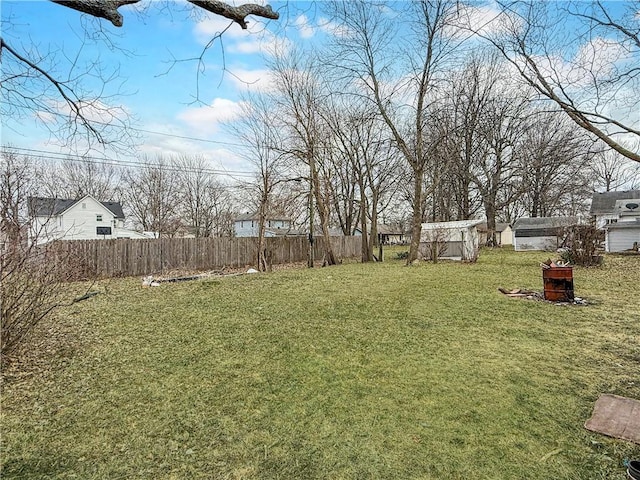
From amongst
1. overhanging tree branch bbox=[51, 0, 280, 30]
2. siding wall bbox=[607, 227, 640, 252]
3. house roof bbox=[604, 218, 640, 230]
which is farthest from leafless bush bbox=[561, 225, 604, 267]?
overhanging tree branch bbox=[51, 0, 280, 30]

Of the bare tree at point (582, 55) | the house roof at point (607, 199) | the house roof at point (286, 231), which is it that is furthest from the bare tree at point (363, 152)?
the house roof at point (607, 199)

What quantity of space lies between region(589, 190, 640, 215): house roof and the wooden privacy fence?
73.0 ft

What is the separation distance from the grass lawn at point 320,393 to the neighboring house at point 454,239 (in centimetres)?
1067

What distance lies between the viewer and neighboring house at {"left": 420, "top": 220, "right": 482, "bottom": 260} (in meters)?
16.1

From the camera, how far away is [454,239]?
17078 millimetres

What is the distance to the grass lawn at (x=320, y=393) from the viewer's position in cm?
200

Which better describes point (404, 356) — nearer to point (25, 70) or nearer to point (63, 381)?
point (63, 381)

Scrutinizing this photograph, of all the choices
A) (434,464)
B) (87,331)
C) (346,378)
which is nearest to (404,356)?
(346,378)

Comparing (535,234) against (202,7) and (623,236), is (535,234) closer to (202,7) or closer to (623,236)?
(623,236)

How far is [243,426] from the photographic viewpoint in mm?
2389

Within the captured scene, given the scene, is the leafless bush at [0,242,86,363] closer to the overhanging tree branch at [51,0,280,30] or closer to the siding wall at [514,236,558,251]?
the overhanging tree branch at [51,0,280,30]

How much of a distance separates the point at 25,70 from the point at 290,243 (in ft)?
46.7

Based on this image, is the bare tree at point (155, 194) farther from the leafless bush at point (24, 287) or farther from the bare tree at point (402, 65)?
the leafless bush at point (24, 287)

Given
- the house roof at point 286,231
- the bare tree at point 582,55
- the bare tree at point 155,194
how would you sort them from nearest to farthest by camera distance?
the bare tree at point 582,55 → the bare tree at point 155,194 → the house roof at point 286,231
